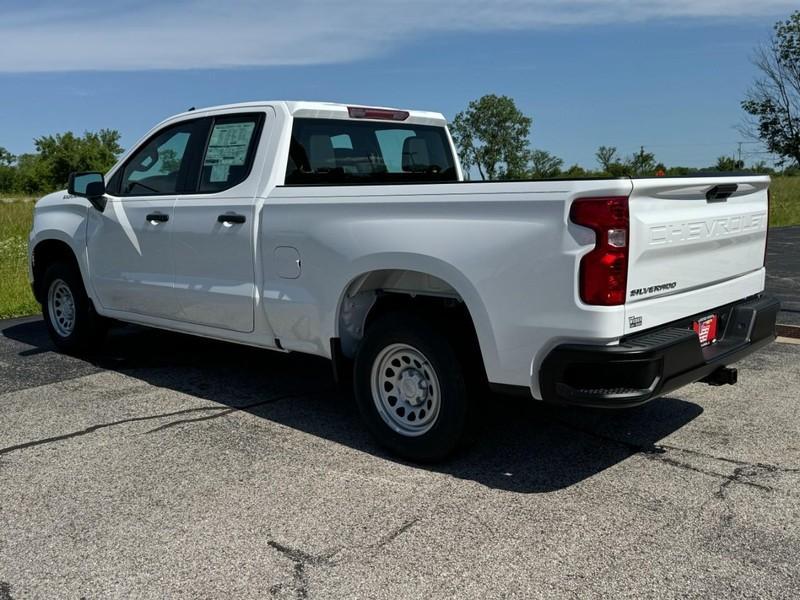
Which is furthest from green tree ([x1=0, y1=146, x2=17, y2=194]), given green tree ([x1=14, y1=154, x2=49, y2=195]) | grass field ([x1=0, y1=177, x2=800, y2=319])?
grass field ([x1=0, y1=177, x2=800, y2=319])

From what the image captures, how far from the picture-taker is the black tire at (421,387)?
13.9 feet

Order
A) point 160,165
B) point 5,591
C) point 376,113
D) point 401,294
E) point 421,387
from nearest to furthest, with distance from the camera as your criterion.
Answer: point 5,591 → point 421,387 → point 401,294 → point 376,113 → point 160,165

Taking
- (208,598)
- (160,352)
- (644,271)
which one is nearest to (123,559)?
(208,598)

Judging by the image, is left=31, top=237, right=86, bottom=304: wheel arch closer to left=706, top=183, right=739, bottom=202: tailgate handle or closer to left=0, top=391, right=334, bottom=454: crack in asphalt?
left=0, top=391, right=334, bottom=454: crack in asphalt

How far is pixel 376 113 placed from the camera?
5852 mm

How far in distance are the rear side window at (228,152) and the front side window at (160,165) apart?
26cm

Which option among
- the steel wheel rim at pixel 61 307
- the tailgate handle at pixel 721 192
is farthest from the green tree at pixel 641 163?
A: the steel wheel rim at pixel 61 307

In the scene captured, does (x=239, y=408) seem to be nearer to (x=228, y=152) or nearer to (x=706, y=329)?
(x=228, y=152)

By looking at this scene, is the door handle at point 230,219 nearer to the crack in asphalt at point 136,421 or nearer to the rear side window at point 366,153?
the rear side window at point 366,153

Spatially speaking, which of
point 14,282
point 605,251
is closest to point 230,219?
point 605,251

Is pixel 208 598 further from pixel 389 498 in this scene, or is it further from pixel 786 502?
pixel 786 502

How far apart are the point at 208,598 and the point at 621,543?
170cm

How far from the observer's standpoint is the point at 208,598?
122 inches

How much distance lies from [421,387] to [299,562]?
1.37m
